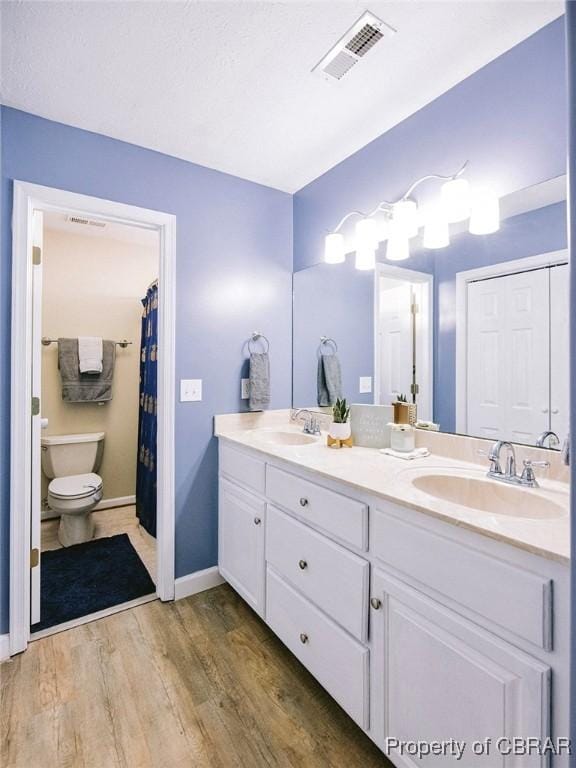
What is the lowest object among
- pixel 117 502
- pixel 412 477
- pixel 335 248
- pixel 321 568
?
pixel 117 502

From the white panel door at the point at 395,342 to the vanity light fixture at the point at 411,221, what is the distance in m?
0.19

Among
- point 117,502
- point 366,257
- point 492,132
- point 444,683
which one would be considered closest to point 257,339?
point 366,257

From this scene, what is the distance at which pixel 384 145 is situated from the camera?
1841 mm

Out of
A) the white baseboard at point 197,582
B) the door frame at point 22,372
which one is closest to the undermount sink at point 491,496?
the white baseboard at point 197,582

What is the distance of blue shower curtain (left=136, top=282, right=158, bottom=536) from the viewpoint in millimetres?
2674

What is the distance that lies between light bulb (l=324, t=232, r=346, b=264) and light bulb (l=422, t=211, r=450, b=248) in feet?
1.77

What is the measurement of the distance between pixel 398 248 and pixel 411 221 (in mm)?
128

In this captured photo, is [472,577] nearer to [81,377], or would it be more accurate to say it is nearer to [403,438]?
[403,438]

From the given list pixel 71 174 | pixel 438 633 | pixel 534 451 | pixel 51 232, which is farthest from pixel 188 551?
pixel 51 232

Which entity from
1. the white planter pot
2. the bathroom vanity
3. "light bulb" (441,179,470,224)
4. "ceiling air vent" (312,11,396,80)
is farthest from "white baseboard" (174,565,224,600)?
"ceiling air vent" (312,11,396,80)

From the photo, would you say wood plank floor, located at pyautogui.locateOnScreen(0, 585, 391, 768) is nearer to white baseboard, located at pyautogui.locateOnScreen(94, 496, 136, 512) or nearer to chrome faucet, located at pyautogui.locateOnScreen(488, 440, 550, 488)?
chrome faucet, located at pyautogui.locateOnScreen(488, 440, 550, 488)

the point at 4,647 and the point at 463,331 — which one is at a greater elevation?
the point at 463,331

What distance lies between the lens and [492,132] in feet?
4.62

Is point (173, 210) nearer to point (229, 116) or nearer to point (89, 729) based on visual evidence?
point (229, 116)
